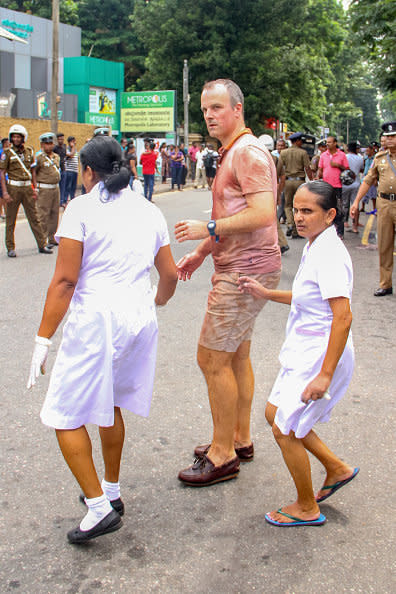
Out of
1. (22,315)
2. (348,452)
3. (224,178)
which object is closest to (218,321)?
(224,178)

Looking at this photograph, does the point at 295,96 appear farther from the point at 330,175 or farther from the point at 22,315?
the point at 22,315

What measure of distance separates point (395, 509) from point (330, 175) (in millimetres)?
9885

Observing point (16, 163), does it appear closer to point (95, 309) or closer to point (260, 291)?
point (260, 291)

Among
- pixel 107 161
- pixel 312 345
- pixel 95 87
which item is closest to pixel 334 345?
pixel 312 345

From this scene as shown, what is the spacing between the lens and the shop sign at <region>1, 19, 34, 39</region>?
37688 millimetres

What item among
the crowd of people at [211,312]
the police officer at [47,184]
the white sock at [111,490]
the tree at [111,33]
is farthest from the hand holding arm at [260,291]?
the tree at [111,33]

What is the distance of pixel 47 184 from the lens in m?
11.3

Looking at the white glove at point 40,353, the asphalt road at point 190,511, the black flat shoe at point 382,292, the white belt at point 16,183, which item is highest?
the white belt at point 16,183

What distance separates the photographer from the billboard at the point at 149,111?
35.9 meters

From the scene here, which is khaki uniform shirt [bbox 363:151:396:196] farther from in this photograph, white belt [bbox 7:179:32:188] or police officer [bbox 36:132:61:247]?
police officer [bbox 36:132:61:247]

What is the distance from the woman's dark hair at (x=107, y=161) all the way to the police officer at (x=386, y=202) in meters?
5.79

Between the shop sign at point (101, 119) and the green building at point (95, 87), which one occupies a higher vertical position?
the green building at point (95, 87)

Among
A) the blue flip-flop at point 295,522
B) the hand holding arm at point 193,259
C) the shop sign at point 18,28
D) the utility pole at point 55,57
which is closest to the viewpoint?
the blue flip-flop at point 295,522

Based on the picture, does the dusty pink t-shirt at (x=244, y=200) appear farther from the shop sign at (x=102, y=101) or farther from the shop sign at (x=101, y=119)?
the shop sign at (x=102, y=101)
